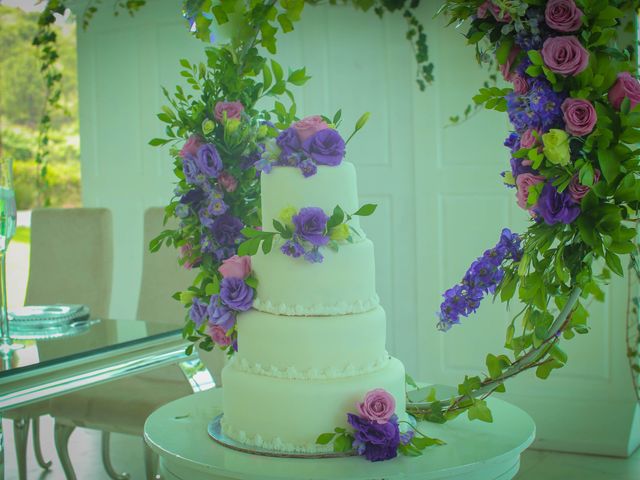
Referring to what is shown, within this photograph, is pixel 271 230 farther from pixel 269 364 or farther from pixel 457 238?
pixel 457 238

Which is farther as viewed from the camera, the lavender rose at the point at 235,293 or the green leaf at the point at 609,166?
the lavender rose at the point at 235,293

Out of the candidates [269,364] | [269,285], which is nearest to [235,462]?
[269,364]

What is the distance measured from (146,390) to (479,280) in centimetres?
164

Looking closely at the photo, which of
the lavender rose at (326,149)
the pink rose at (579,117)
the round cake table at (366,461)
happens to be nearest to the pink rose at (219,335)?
the round cake table at (366,461)

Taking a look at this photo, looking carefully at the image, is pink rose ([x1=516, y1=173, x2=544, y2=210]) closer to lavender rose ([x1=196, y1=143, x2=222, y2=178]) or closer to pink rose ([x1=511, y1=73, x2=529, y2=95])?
pink rose ([x1=511, y1=73, x2=529, y2=95])

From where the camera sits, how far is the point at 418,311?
4.02 meters

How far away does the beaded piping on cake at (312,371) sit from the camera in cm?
138

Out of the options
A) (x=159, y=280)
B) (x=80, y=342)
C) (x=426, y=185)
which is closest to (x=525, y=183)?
(x=80, y=342)

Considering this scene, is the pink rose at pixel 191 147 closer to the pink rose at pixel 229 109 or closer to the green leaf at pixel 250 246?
the pink rose at pixel 229 109

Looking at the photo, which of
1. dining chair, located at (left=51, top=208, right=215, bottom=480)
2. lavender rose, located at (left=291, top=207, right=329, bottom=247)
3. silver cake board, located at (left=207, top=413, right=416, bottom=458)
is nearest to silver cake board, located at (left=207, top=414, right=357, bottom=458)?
silver cake board, located at (left=207, top=413, right=416, bottom=458)

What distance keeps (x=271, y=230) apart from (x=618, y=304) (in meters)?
2.52

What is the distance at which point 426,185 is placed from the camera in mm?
3971

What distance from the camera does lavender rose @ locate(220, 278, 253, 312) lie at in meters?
1.42

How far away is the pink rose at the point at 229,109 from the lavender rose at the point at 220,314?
1.08 ft
